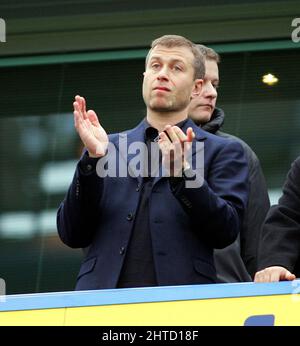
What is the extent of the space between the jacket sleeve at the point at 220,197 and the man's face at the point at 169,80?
0.28 meters

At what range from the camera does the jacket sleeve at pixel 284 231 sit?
447 centimetres

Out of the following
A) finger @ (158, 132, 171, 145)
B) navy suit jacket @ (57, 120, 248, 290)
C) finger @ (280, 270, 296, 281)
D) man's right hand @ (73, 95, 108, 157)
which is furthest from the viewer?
man's right hand @ (73, 95, 108, 157)

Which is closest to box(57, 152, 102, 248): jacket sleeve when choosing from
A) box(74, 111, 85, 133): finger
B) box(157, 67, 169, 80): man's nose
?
box(74, 111, 85, 133): finger

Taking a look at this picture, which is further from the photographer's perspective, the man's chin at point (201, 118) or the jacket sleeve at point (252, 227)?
the man's chin at point (201, 118)

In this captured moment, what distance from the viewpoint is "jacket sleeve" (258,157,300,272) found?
176 inches

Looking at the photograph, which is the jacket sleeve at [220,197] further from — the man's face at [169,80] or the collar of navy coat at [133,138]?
the man's face at [169,80]

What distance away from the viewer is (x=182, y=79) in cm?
487

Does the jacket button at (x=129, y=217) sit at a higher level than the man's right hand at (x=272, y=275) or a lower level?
higher

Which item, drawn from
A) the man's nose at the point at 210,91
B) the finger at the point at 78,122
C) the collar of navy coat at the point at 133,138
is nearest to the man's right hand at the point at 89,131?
the finger at the point at 78,122
